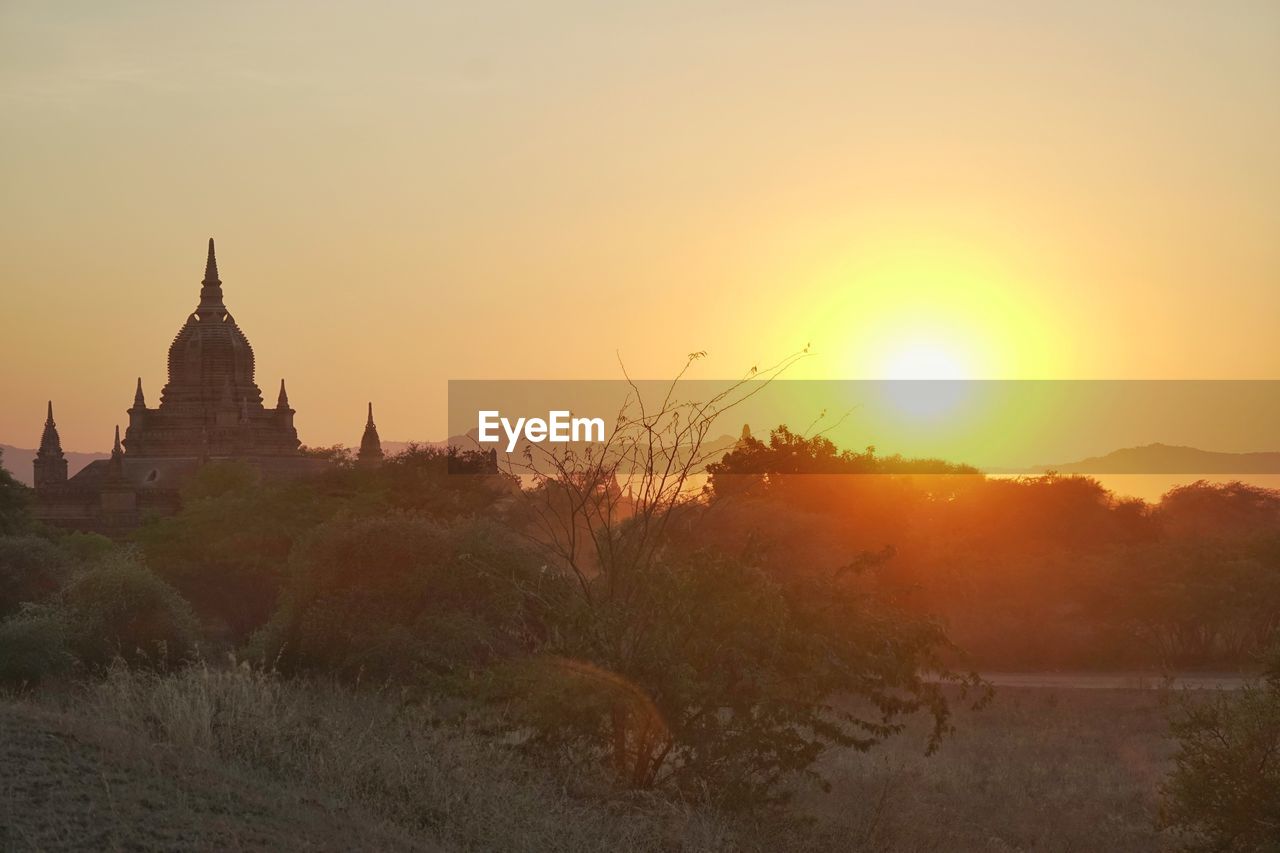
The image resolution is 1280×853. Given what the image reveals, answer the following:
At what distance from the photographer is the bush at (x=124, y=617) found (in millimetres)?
24641

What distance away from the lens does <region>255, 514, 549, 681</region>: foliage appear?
24297mm

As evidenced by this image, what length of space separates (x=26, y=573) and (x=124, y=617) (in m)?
11.4

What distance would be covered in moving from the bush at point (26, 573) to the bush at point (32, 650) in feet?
33.7

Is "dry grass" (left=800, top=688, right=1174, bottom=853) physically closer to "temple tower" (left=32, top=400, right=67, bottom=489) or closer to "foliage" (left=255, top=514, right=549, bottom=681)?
"foliage" (left=255, top=514, right=549, bottom=681)

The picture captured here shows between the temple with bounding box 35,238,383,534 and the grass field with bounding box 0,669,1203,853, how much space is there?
2927 inches

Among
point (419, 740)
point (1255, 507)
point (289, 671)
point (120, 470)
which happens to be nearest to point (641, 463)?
point (419, 740)

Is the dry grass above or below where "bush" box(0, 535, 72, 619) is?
below

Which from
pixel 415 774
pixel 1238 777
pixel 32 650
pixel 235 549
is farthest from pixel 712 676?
pixel 235 549

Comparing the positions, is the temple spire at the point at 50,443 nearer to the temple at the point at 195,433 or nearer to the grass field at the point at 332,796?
the temple at the point at 195,433

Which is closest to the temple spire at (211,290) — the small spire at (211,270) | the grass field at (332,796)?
the small spire at (211,270)

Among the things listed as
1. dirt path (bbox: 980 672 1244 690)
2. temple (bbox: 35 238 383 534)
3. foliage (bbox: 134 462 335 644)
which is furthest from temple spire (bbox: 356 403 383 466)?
dirt path (bbox: 980 672 1244 690)

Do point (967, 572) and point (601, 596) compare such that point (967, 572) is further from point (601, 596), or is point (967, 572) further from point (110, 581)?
point (601, 596)

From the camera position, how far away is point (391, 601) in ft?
86.1

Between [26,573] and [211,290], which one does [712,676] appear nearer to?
[26,573]
